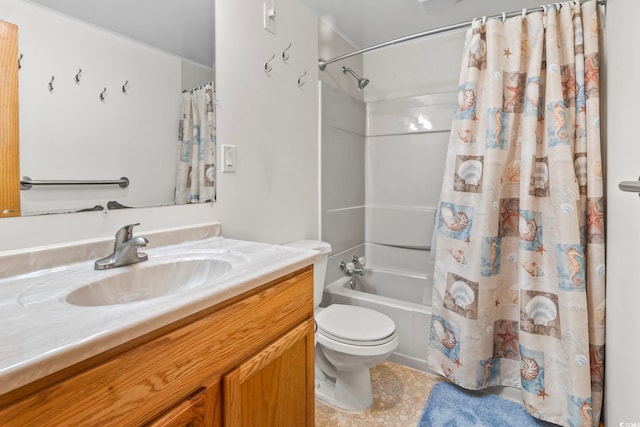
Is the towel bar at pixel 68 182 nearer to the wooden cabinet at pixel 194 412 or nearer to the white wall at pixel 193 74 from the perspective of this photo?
the white wall at pixel 193 74

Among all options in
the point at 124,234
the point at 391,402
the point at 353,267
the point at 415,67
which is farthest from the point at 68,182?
the point at 415,67

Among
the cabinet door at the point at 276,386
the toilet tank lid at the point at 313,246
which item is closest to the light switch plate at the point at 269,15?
the toilet tank lid at the point at 313,246

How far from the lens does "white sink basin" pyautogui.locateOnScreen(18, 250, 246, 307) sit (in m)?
0.72

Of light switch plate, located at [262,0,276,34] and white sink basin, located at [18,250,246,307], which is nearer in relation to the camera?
white sink basin, located at [18,250,246,307]

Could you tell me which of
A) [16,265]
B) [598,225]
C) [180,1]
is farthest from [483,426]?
[180,1]

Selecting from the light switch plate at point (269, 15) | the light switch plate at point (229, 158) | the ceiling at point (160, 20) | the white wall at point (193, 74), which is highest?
the light switch plate at point (269, 15)

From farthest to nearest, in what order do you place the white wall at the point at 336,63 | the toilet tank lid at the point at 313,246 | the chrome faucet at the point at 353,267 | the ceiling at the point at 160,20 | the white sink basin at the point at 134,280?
the chrome faucet at the point at 353,267 < the white wall at the point at 336,63 < the toilet tank lid at the point at 313,246 < the ceiling at the point at 160,20 < the white sink basin at the point at 134,280

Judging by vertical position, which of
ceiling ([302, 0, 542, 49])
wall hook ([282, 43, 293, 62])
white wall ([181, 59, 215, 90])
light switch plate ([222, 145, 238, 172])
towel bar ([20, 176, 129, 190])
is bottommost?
towel bar ([20, 176, 129, 190])

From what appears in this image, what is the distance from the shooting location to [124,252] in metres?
0.91

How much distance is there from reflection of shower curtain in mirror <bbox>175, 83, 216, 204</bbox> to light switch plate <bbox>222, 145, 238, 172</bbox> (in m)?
0.05

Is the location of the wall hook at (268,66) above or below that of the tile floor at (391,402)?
above

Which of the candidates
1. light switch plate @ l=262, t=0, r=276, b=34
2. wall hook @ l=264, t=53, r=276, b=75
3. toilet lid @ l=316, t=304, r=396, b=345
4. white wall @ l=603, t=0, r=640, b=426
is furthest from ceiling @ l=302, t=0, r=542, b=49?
toilet lid @ l=316, t=304, r=396, b=345

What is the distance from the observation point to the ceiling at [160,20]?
3.18 ft

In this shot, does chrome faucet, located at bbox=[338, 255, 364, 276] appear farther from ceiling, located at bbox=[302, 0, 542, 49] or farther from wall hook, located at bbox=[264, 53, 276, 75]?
ceiling, located at bbox=[302, 0, 542, 49]
